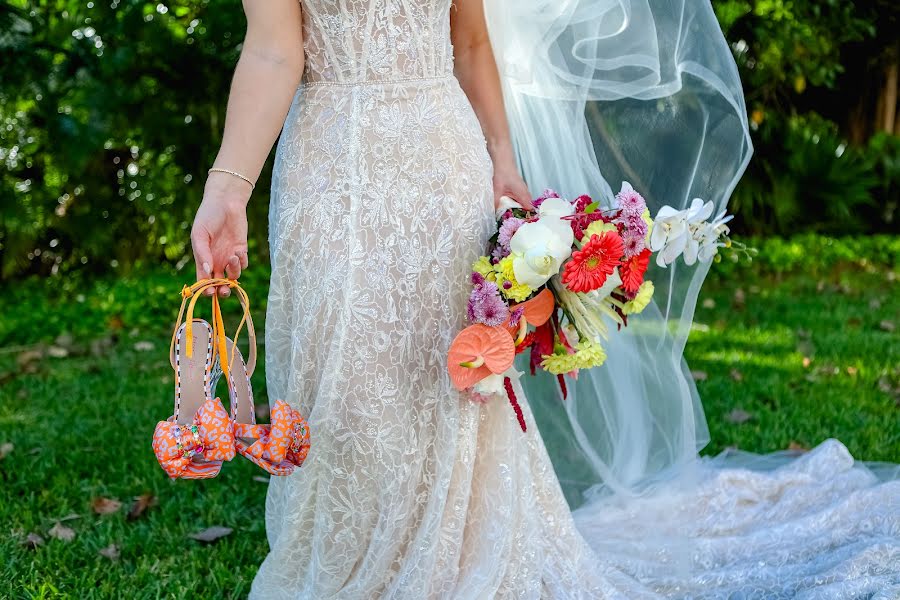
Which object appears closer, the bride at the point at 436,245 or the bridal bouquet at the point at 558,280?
the bridal bouquet at the point at 558,280

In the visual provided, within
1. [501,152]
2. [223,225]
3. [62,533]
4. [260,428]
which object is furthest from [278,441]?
[62,533]

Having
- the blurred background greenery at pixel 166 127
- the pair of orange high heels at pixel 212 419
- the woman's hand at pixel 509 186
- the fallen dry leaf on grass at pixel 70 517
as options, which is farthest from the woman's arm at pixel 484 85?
the blurred background greenery at pixel 166 127

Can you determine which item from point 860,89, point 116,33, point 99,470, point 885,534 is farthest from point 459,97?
point 860,89

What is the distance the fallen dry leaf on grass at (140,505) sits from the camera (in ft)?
11.4

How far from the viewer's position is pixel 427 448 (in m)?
2.57

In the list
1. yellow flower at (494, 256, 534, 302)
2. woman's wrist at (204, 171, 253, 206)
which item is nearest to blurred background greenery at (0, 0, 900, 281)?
woman's wrist at (204, 171, 253, 206)

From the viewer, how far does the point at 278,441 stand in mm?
2234

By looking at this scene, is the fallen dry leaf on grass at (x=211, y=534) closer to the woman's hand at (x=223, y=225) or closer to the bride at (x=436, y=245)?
the bride at (x=436, y=245)

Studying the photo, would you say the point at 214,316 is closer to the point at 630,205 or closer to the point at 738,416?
the point at 630,205

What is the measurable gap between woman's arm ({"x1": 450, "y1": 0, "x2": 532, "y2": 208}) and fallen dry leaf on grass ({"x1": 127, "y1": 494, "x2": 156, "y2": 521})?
1833 mm

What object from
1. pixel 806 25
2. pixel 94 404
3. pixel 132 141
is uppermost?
pixel 806 25

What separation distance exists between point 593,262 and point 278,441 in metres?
0.86

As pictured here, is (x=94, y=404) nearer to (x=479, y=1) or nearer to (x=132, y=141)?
(x=479, y=1)

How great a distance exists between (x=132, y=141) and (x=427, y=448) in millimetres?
6176
